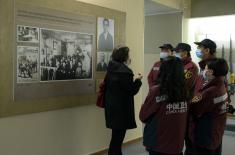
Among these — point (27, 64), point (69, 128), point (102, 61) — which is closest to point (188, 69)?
point (102, 61)

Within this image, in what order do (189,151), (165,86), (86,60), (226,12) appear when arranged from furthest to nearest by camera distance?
(226,12) < (86,60) < (189,151) < (165,86)

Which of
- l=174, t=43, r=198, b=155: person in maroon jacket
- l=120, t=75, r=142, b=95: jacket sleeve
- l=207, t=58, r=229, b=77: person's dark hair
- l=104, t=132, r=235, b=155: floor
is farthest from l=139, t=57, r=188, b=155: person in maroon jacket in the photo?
l=104, t=132, r=235, b=155: floor

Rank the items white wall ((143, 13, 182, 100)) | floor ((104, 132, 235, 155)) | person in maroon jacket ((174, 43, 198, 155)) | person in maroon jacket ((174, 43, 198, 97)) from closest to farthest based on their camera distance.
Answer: person in maroon jacket ((174, 43, 198, 155))
person in maroon jacket ((174, 43, 198, 97))
floor ((104, 132, 235, 155))
white wall ((143, 13, 182, 100))

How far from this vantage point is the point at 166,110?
2441mm

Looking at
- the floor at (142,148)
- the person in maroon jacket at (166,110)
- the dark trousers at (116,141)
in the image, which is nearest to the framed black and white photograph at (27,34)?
the dark trousers at (116,141)

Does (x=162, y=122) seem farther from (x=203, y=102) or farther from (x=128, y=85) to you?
(x=128, y=85)

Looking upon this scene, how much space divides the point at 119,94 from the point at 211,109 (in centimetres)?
112

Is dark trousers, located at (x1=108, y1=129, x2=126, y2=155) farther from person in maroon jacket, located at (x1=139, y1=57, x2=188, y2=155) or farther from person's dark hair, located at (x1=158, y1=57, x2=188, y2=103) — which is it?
person's dark hair, located at (x1=158, y1=57, x2=188, y2=103)

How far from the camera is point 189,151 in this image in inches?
151

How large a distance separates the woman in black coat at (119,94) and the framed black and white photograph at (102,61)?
737 mm

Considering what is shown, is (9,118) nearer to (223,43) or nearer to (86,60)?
(86,60)

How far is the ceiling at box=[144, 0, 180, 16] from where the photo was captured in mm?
5797

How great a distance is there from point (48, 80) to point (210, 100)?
6.03ft

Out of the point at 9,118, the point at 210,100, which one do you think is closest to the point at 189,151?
the point at 210,100
